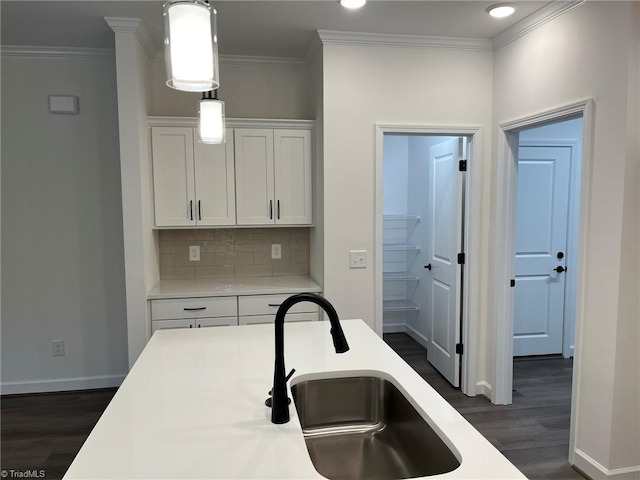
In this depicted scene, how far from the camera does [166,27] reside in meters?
1.12

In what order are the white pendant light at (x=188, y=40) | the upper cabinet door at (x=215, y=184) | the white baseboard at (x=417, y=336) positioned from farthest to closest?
the white baseboard at (x=417, y=336) < the upper cabinet door at (x=215, y=184) < the white pendant light at (x=188, y=40)

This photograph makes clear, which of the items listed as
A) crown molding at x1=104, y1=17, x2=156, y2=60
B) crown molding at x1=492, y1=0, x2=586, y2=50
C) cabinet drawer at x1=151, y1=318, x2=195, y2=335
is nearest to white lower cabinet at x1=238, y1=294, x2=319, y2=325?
cabinet drawer at x1=151, y1=318, x2=195, y2=335

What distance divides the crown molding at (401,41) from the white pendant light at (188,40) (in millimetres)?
2287

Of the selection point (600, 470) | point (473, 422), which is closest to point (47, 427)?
point (473, 422)

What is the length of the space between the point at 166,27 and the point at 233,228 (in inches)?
108

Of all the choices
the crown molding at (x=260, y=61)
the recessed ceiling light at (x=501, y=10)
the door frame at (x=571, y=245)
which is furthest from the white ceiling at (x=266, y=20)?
the door frame at (x=571, y=245)

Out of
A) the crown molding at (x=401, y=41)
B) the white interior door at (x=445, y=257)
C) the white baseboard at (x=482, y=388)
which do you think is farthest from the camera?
the white interior door at (x=445, y=257)

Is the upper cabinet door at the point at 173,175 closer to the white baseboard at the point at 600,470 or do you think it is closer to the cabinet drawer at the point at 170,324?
the cabinet drawer at the point at 170,324

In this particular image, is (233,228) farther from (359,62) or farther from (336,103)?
(359,62)

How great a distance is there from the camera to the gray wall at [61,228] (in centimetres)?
358

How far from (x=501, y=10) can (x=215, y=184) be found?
91.4 inches

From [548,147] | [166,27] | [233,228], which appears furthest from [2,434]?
[548,147]

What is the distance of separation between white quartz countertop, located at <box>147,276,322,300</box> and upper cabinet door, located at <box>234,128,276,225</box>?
509 mm

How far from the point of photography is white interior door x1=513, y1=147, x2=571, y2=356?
4.32 meters
